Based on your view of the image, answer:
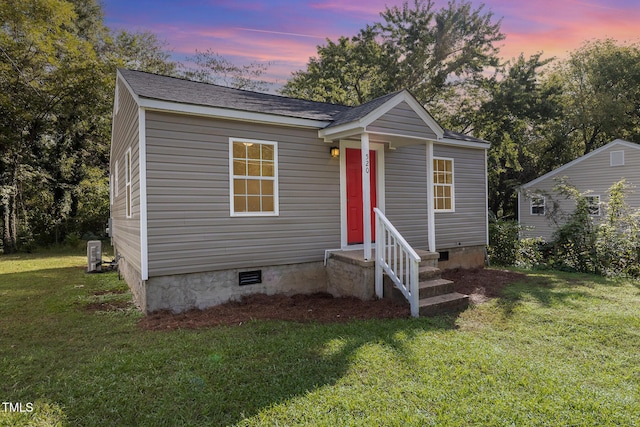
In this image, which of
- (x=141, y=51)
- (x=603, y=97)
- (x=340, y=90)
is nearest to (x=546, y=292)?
(x=340, y=90)

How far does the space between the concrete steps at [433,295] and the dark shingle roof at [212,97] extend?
128 inches

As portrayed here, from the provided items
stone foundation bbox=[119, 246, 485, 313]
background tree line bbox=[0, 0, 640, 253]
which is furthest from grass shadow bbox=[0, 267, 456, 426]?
background tree line bbox=[0, 0, 640, 253]

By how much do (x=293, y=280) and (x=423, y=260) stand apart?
2.31 meters

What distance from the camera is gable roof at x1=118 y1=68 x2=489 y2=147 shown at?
512 centimetres

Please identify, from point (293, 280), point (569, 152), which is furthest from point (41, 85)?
point (569, 152)

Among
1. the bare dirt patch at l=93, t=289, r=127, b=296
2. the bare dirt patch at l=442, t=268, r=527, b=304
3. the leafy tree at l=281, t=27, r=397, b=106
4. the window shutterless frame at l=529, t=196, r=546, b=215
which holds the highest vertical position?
the leafy tree at l=281, t=27, r=397, b=106

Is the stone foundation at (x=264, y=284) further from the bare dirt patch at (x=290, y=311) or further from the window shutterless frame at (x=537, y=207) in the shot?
the window shutterless frame at (x=537, y=207)

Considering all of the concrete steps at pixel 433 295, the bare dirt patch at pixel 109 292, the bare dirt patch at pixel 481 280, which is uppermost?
the concrete steps at pixel 433 295

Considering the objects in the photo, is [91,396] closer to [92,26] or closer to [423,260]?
[423,260]

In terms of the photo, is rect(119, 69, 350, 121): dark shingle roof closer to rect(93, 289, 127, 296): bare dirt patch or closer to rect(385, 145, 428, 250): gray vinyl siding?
rect(385, 145, 428, 250): gray vinyl siding

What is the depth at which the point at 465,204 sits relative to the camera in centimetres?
877

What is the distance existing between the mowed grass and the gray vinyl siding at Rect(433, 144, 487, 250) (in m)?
3.30

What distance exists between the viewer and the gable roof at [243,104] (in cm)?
512

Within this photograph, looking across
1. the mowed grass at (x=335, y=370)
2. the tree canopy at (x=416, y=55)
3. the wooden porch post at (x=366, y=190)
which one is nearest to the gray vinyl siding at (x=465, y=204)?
the wooden porch post at (x=366, y=190)
